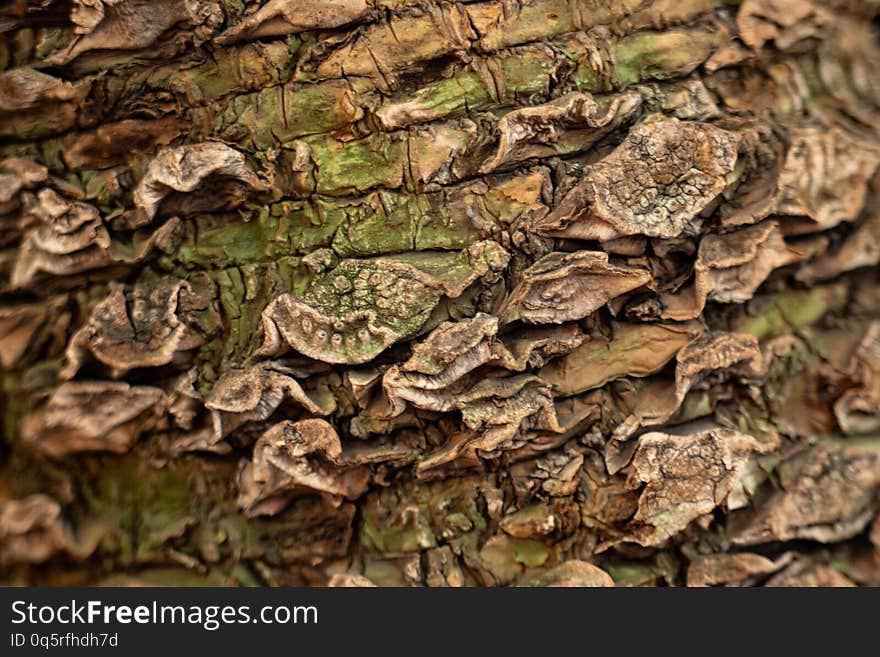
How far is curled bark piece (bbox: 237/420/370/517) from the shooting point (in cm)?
195

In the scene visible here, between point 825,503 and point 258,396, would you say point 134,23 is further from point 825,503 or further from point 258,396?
point 825,503

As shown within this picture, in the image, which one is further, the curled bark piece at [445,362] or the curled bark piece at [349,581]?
the curled bark piece at [349,581]

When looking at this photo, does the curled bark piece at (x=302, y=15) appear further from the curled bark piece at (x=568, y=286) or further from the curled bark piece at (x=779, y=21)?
the curled bark piece at (x=779, y=21)

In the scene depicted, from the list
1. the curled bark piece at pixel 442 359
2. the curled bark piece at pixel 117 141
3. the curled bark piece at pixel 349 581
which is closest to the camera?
the curled bark piece at pixel 442 359

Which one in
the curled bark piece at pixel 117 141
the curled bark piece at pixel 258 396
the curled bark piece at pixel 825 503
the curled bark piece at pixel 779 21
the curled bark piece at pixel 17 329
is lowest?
the curled bark piece at pixel 825 503

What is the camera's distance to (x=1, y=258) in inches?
80.9

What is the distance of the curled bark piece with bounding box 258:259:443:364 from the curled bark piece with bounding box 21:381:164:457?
0.40 metres

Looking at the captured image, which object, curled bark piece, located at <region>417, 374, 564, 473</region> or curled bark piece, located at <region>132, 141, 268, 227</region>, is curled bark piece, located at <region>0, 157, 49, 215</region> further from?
curled bark piece, located at <region>417, 374, 564, 473</region>

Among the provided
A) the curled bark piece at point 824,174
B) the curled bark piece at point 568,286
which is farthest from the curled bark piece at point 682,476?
the curled bark piece at point 824,174

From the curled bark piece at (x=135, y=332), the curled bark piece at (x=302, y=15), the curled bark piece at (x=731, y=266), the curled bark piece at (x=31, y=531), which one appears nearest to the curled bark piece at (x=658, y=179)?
the curled bark piece at (x=731, y=266)

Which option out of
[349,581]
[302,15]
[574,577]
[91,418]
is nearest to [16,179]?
[91,418]

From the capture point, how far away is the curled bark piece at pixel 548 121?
1901 millimetres

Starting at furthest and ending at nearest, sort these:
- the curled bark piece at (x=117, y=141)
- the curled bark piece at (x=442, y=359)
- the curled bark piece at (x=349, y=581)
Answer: the curled bark piece at (x=117, y=141) → the curled bark piece at (x=349, y=581) → the curled bark piece at (x=442, y=359)

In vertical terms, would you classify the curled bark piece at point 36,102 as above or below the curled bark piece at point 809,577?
above
